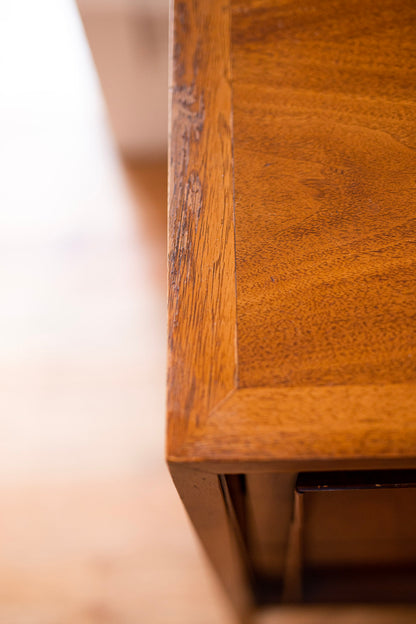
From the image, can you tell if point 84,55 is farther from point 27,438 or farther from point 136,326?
point 27,438

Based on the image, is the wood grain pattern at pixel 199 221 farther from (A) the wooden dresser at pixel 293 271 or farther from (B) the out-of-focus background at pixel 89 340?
(B) the out-of-focus background at pixel 89 340

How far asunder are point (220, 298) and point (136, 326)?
1.70ft

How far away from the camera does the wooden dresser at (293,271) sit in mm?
275

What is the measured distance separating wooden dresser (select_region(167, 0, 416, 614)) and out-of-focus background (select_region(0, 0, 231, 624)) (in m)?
0.28

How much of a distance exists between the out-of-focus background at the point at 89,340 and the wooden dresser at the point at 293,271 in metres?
0.28

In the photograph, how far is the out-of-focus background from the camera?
0.67m

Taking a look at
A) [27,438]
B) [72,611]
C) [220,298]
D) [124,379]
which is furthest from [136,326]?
[220,298]

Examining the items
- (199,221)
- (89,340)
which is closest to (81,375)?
A: (89,340)

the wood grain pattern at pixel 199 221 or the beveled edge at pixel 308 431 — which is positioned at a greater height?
the wood grain pattern at pixel 199 221

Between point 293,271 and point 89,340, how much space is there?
1.83ft

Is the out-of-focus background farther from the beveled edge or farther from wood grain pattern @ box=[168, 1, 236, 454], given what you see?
the beveled edge

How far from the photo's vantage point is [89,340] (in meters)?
0.81

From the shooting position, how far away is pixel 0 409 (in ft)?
2.57

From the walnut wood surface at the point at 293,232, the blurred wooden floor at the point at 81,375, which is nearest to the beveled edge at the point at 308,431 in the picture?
the walnut wood surface at the point at 293,232
